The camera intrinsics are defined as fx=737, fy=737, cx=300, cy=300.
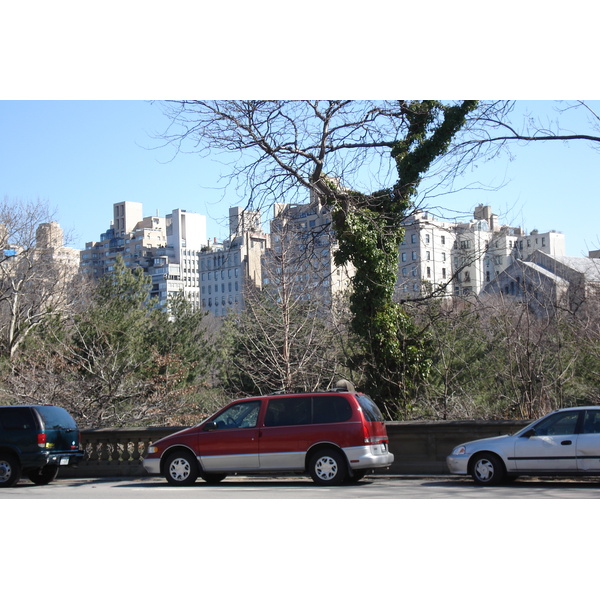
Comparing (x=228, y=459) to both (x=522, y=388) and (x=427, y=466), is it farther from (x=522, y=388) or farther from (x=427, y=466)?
(x=522, y=388)

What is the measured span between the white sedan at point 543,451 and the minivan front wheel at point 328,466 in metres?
2.20

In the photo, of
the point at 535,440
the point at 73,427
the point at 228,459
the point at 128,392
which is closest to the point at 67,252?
the point at 128,392

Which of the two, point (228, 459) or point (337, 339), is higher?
point (337, 339)

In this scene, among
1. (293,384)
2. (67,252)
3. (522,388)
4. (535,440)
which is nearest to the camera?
(535,440)

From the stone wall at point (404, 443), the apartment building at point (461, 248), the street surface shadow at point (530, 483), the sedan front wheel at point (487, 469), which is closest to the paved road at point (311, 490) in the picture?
the street surface shadow at point (530, 483)

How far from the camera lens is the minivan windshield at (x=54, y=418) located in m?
16.2

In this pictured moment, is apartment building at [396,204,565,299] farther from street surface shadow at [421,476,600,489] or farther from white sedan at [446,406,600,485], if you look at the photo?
white sedan at [446,406,600,485]

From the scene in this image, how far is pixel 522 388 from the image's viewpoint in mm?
19359

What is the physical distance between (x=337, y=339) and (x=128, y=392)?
285 inches

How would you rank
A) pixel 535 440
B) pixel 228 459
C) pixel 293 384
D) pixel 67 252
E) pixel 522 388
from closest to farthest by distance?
1. pixel 535 440
2. pixel 228 459
3. pixel 522 388
4. pixel 293 384
5. pixel 67 252

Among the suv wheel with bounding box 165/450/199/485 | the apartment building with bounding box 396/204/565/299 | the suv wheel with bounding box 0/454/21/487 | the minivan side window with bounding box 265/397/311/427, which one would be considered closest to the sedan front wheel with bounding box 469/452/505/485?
the minivan side window with bounding box 265/397/311/427

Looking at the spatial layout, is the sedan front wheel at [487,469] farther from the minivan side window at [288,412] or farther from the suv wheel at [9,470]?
the suv wheel at [9,470]

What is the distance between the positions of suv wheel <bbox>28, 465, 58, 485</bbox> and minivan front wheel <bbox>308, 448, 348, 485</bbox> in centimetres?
654

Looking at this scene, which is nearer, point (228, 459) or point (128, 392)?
point (228, 459)
